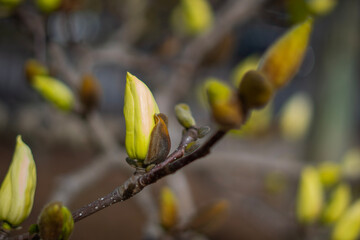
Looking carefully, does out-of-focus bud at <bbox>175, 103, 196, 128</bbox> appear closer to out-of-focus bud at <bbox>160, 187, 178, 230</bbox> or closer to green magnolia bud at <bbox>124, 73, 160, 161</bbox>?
green magnolia bud at <bbox>124, 73, 160, 161</bbox>

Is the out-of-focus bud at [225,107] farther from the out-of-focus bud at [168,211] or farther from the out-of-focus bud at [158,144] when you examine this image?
the out-of-focus bud at [168,211]

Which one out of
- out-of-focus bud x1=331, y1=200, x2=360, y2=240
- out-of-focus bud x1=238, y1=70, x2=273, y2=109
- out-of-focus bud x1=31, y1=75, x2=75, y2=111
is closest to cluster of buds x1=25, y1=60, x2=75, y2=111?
out-of-focus bud x1=31, y1=75, x2=75, y2=111

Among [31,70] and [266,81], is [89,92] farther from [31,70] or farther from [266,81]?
[266,81]

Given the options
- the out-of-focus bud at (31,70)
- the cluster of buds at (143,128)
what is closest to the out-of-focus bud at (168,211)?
the cluster of buds at (143,128)

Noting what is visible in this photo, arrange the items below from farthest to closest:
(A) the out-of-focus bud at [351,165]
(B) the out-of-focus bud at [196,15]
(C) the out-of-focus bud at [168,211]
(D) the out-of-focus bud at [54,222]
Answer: (A) the out-of-focus bud at [351,165] → (B) the out-of-focus bud at [196,15] → (C) the out-of-focus bud at [168,211] → (D) the out-of-focus bud at [54,222]

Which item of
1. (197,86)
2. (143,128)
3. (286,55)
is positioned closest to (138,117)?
(143,128)

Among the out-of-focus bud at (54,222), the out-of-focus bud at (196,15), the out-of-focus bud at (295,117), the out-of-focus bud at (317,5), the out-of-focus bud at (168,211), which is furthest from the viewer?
the out-of-focus bud at (295,117)

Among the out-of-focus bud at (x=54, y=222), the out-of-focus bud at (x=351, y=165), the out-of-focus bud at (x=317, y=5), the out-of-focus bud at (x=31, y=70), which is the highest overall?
the out-of-focus bud at (x=31, y=70)
